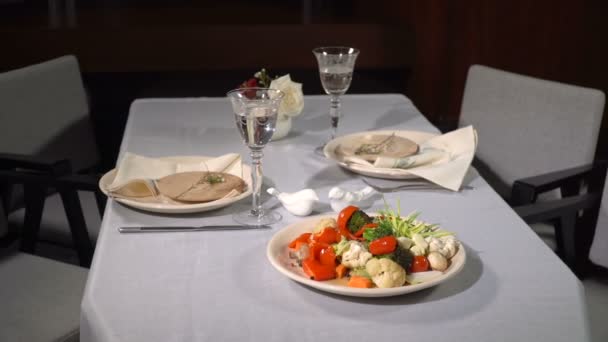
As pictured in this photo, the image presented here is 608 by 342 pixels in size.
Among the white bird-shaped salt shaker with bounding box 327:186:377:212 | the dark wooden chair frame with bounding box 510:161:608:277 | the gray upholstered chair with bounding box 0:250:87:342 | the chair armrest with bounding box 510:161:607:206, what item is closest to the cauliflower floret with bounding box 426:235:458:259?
the white bird-shaped salt shaker with bounding box 327:186:377:212

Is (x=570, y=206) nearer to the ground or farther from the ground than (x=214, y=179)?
nearer to the ground

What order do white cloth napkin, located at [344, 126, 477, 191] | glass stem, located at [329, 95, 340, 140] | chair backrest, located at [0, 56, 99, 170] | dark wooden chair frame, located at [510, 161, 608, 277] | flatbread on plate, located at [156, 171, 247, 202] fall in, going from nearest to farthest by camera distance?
1. flatbread on plate, located at [156, 171, 247, 202]
2. white cloth napkin, located at [344, 126, 477, 191]
3. dark wooden chair frame, located at [510, 161, 608, 277]
4. glass stem, located at [329, 95, 340, 140]
5. chair backrest, located at [0, 56, 99, 170]

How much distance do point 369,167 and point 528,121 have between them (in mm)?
680

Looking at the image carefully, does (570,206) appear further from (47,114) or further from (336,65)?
(47,114)

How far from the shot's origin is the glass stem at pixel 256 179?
1307mm

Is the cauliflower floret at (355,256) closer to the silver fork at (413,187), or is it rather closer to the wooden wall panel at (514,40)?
the silver fork at (413,187)

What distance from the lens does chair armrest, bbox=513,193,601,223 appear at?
156 cm

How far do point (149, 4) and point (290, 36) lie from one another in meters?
1.78

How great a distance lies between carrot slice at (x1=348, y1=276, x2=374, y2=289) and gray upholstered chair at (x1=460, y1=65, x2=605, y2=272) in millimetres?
731

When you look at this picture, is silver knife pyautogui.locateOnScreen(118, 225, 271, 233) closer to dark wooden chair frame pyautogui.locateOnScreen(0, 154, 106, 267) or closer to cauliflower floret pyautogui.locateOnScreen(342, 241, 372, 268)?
cauliflower floret pyautogui.locateOnScreen(342, 241, 372, 268)

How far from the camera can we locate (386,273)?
3.34ft

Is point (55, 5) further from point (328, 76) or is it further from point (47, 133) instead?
point (328, 76)

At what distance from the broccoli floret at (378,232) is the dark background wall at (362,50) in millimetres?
2659

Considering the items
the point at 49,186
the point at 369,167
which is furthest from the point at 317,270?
the point at 49,186
